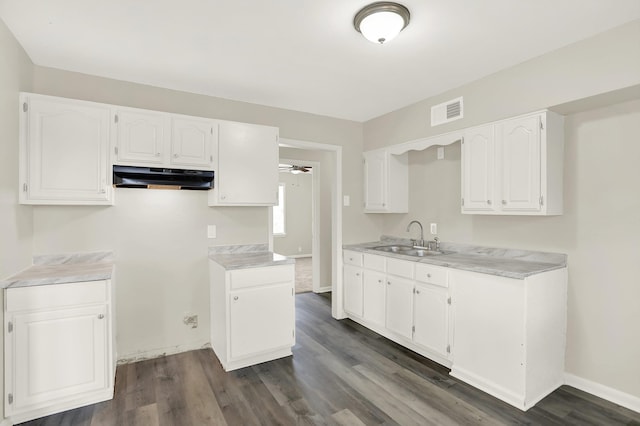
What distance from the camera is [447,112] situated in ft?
10.9

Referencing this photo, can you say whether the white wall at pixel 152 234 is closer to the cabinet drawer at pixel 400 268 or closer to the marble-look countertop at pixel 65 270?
the marble-look countertop at pixel 65 270

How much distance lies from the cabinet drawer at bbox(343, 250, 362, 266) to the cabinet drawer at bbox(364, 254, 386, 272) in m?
0.12

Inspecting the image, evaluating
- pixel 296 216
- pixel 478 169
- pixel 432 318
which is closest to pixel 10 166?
pixel 432 318

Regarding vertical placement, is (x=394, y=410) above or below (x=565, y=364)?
below

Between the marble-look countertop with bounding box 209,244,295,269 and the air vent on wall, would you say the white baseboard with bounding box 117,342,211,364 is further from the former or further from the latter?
the air vent on wall

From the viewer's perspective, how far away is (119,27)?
2.18 m

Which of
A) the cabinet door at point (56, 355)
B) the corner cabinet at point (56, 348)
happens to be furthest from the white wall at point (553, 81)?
the cabinet door at point (56, 355)

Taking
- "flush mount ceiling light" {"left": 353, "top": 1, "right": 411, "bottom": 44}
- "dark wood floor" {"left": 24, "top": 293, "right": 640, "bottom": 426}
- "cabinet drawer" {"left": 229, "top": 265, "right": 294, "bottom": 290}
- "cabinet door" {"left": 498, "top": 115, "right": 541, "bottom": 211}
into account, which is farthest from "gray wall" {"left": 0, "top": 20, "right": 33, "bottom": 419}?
"cabinet door" {"left": 498, "top": 115, "right": 541, "bottom": 211}

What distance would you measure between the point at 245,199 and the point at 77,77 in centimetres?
174

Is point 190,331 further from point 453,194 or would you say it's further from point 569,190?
point 569,190

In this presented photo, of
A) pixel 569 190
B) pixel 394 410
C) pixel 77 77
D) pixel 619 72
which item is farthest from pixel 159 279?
pixel 619 72

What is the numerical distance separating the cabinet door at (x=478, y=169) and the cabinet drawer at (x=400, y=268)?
2.44 ft

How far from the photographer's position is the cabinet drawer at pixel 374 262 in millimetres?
3621

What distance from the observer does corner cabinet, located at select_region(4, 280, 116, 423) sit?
6.97 feet
